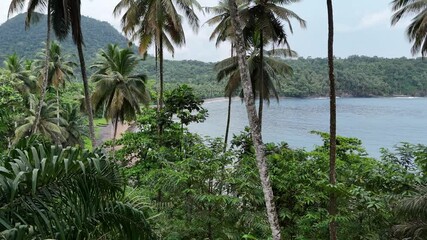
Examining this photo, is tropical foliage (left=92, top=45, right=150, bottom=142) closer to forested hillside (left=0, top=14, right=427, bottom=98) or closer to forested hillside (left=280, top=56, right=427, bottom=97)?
forested hillside (left=0, top=14, right=427, bottom=98)

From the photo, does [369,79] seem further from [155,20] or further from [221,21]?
[155,20]

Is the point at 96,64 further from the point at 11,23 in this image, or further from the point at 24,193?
the point at 11,23

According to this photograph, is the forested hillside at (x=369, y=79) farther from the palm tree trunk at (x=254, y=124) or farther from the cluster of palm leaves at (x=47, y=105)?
the palm tree trunk at (x=254, y=124)

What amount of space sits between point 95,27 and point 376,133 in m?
107

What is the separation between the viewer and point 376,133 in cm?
4053

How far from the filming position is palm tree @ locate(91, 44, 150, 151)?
765 inches

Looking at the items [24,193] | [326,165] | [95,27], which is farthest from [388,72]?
[95,27]

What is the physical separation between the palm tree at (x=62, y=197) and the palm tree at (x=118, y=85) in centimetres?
1598

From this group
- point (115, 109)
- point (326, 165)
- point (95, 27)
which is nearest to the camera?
point (326, 165)

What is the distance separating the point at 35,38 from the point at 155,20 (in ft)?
307

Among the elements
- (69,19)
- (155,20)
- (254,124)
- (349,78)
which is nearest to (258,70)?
(155,20)

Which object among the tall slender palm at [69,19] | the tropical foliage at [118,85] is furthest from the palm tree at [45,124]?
the tall slender palm at [69,19]

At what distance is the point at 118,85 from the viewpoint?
19578mm

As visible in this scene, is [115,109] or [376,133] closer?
[115,109]
